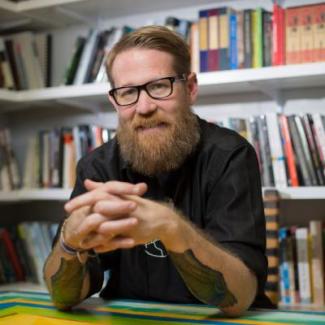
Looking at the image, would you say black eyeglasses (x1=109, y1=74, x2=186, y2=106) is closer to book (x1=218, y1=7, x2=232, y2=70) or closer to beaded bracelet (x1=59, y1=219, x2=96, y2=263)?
beaded bracelet (x1=59, y1=219, x2=96, y2=263)

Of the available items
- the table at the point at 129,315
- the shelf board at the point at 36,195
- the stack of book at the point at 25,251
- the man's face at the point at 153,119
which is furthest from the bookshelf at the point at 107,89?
the table at the point at 129,315

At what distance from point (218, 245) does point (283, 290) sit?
1095 millimetres

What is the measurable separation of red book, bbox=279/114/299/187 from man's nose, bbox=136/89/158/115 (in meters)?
0.84

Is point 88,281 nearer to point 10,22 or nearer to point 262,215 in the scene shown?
point 262,215

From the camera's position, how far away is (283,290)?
1.96 metres

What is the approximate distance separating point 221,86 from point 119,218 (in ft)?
4.50

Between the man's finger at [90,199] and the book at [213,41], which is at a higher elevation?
the book at [213,41]

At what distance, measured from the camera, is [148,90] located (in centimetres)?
127

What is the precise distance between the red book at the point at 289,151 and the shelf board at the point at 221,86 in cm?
17

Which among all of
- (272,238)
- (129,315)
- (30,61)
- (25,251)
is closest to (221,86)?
(272,238)

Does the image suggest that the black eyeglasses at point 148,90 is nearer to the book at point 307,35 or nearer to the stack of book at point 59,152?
the book at point 307,35

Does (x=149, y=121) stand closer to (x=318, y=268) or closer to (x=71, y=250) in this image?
(x=71, y=250)

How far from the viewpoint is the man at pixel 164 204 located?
0.87 metres

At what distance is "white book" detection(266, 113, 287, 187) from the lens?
76.7 inches
